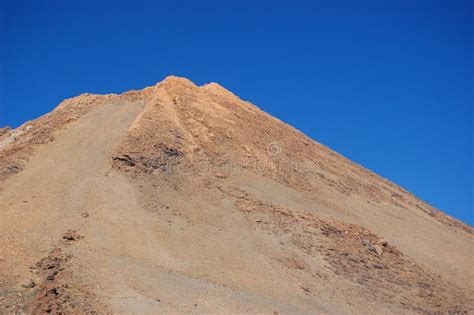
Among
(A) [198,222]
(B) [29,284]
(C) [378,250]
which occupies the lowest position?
(B) [29,284]

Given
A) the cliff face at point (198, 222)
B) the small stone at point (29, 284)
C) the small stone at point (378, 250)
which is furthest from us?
the small stone at point (378, 250)

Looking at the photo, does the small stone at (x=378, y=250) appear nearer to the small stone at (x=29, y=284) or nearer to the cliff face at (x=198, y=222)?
the cliff face at (x=198, y=222)

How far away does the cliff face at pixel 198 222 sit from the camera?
24.0 metres

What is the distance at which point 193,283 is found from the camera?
24688 millimetres

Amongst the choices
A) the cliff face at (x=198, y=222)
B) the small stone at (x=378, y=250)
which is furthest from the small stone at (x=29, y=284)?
the small stone at (x=378, y=250)

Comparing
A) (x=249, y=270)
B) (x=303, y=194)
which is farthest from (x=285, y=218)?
(x=249, y=270)

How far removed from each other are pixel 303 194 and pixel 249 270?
944cm

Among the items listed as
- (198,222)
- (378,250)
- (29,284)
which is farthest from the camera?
(378,250)

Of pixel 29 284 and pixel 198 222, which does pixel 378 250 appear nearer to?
pixel 198 222

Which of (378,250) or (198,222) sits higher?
(378,250)

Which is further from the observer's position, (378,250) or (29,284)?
(378,250)

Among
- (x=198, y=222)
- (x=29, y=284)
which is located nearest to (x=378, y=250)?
(x=198, y=222)

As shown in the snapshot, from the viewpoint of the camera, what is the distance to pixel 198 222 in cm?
2986

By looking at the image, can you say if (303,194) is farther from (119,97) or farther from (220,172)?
(119,97)
